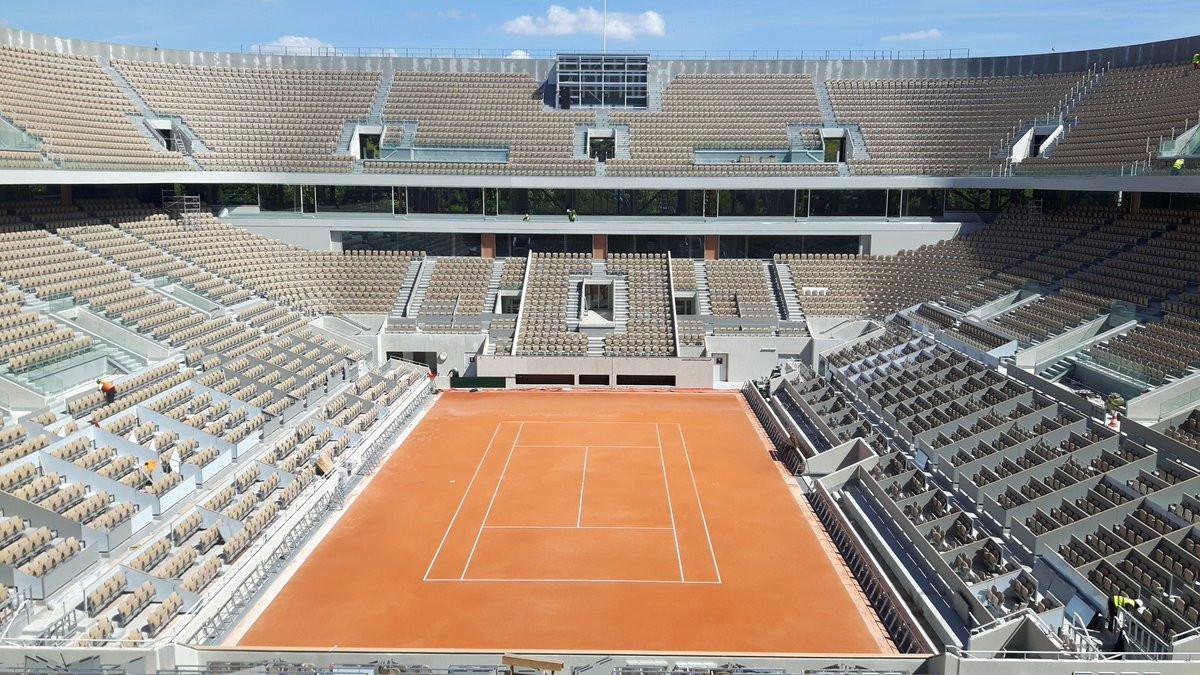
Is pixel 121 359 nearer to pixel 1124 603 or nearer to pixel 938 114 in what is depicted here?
pixel 1124 603

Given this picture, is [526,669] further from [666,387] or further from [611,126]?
[611,126]

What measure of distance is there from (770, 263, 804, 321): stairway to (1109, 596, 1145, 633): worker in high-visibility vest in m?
23.3

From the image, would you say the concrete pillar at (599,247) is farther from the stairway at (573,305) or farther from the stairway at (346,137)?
the stairway at (346,137)

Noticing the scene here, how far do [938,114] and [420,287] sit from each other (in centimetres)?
2771

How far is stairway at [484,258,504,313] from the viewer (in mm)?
39722

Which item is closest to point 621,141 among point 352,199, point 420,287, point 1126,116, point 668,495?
point 420,287

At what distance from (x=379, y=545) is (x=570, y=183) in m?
24.9

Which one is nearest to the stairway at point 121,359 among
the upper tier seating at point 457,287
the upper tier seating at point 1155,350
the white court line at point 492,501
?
the white court line at point 492,501

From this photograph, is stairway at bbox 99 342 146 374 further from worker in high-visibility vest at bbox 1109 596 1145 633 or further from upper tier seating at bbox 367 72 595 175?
worker in high-visibility vest at bbox 1109 596 1145 633

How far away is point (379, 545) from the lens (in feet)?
68.0

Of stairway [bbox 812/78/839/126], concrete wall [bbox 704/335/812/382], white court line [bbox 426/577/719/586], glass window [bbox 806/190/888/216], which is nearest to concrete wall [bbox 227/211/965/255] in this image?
glass window [bbox 806/190/888/216]

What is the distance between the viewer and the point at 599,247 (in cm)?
4306

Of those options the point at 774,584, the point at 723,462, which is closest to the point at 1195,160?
the point at 723,462

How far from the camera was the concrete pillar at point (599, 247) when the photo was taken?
1694 inches
